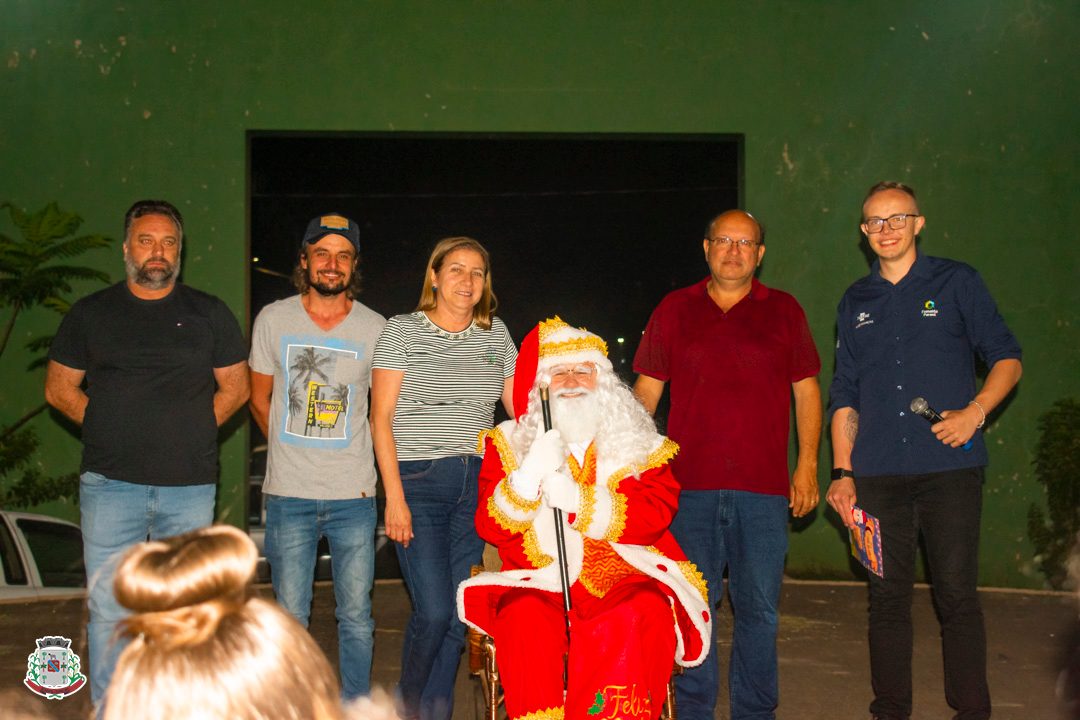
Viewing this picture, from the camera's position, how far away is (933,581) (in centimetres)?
353

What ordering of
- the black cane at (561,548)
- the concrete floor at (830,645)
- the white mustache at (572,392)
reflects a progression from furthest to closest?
the concrete floor at (830,645) < the white mustache at (572,392) < the black cane at (561,548)

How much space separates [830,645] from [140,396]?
11.2 feet

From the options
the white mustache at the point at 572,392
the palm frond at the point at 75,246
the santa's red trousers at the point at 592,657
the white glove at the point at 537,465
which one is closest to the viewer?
the santa's red trousers at the point at 592,657

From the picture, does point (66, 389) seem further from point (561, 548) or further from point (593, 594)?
point (593, 594)

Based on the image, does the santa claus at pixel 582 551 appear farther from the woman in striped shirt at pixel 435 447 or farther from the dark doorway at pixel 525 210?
the dark doorway at pixel 525 210

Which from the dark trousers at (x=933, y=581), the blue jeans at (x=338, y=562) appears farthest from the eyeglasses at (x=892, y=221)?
the blue jeans at (x=338, y=562)

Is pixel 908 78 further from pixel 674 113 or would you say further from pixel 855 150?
pixel 674 113

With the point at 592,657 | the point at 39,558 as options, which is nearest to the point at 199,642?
the point at 592,657

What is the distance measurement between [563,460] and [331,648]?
2.06 m

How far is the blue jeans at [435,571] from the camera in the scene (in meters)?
3.49

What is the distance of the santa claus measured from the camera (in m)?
3.01

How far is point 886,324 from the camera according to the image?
3.60 meters

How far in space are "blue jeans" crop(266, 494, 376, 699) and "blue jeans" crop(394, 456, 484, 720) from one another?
0.16m

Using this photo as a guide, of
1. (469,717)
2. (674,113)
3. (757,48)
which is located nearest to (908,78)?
(757,48)
